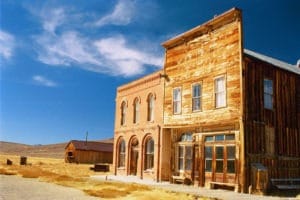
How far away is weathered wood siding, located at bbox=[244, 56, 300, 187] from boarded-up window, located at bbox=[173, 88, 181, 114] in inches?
223

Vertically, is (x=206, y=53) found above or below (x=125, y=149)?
above

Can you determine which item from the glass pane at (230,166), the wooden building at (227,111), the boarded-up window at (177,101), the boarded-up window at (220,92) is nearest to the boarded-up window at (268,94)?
the wooden building at (227,111)

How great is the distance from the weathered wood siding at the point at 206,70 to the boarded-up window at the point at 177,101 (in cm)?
27

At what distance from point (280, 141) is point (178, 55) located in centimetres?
844

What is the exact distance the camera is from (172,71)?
24.0 meters

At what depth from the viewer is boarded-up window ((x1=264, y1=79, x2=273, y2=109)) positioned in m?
19.5

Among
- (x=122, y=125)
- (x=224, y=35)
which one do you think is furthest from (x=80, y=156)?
(x=224, y=35)

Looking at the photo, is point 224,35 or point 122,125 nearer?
point 224,35

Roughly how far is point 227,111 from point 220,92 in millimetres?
1340

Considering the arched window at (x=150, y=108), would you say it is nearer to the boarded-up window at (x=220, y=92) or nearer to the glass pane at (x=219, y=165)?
the boarded-up window at (x=220, y=92)

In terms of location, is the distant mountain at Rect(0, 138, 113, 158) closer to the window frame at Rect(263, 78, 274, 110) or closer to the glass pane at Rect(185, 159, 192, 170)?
the glass pane at Rect(185, 159, 192, 170)

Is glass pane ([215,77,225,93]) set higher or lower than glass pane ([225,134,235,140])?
higher

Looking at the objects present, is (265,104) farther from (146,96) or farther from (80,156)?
(80,156)

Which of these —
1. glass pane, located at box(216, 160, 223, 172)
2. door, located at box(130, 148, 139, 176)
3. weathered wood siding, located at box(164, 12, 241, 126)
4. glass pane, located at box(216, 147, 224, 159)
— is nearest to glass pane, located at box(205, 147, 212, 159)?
glass pane, located at box(216, 147, 224, 159)
